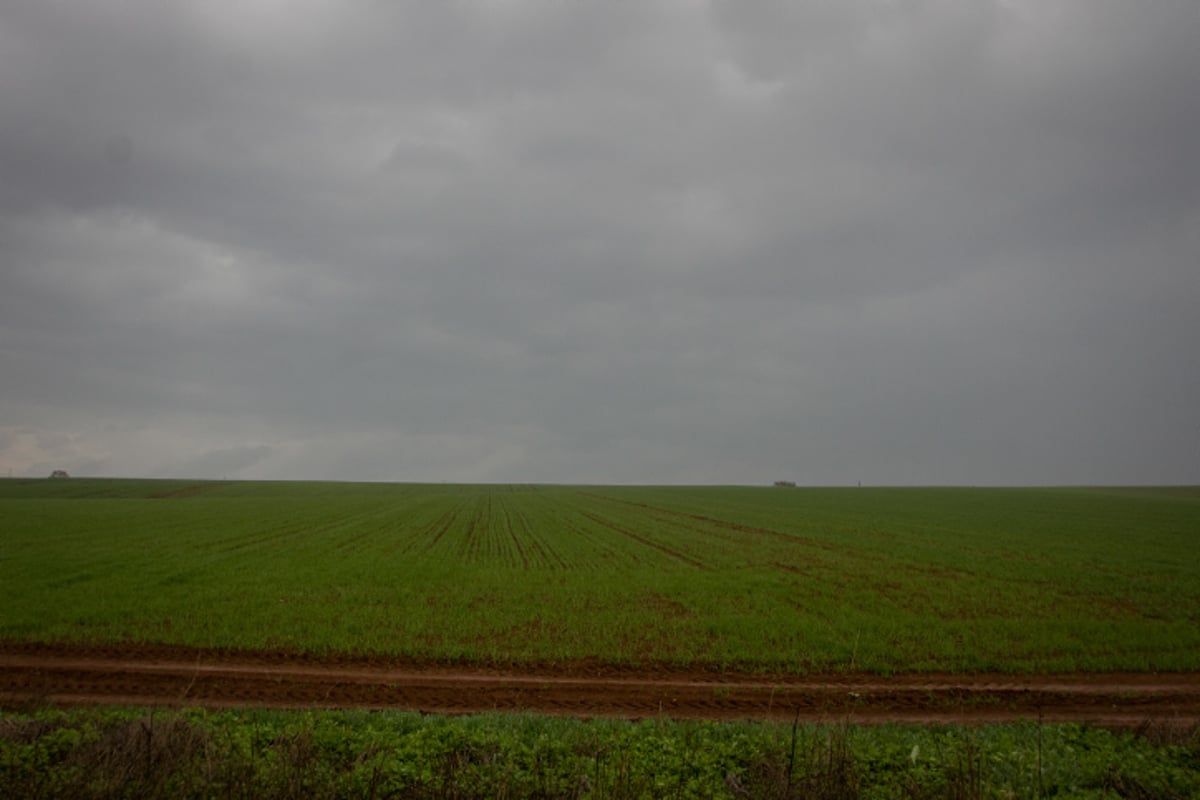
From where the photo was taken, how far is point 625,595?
20406mm

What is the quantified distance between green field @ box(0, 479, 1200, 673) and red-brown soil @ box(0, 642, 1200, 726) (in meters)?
0.66

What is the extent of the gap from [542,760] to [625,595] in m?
13.0

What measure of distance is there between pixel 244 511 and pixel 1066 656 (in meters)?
58.6

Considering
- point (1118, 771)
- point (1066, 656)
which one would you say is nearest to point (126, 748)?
point (1118, 771)

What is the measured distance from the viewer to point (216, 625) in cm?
1599

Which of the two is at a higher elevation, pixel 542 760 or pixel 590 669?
pixel 542 760

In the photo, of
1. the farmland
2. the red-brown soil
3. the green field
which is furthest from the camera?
the green field

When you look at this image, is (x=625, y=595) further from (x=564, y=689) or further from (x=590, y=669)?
(x=564, y=689)

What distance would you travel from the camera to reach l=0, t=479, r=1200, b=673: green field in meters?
14.9

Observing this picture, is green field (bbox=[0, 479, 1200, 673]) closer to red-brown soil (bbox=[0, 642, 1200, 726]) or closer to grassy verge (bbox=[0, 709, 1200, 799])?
red-brown soil (bbox=[0, 642, 1200, 726])

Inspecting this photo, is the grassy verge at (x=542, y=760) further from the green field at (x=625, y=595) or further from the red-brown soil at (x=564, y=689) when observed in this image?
the red-brown soil at (x=564, y=689)

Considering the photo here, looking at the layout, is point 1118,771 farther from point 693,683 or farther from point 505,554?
point 505,554

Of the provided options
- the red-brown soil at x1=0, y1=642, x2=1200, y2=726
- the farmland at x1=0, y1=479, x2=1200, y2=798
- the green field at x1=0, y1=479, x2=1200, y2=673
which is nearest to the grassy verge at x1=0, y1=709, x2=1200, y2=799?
the farmland at x1=0, y1=479, x2=1200, y2=798

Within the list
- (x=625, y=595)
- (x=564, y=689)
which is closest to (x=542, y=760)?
(x=564, y=689)
